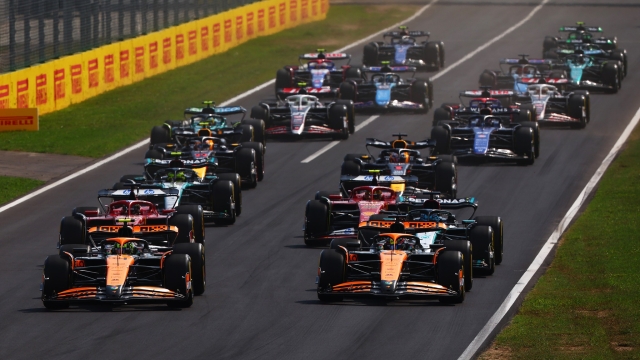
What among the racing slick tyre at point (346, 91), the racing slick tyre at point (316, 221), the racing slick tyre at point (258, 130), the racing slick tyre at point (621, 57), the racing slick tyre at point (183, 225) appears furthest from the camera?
the racing slick tyre at point (621, 57)

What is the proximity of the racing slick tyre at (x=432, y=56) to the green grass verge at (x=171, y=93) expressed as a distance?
5871mm

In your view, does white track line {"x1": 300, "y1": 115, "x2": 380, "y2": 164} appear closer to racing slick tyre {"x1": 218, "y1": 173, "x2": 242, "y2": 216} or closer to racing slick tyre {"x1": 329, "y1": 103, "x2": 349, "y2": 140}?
racing slick tyre {"x1": 329, "y1": 103, "x2": 349, "y2": 140}

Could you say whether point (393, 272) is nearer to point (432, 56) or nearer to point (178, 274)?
point (178, 274)

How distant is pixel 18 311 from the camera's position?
23.2 meters

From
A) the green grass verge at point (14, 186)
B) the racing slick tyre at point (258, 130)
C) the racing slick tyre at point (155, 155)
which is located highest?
the racing slick tyre at point (155, 155)

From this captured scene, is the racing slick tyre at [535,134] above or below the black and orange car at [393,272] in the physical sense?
below

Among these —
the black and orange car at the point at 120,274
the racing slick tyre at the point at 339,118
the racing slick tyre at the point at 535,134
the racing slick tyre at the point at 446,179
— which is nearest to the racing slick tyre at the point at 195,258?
the black and orange car at the point at 120,274

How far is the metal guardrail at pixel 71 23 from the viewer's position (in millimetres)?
46750

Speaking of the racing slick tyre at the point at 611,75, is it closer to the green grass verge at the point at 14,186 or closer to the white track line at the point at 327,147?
the white track line at the point at 327,147

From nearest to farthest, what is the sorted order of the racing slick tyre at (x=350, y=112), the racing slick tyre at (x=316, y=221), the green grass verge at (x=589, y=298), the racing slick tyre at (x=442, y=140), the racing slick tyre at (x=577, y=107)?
the green grass verge at (x=589, y=298) → the racing slick tyre at (x=316, y=221) → the racing slick tyre at (x=442, y=140) → the racing slick tyre at (x=350, y=112) → the racing slick tyre at (x=577, y=107)

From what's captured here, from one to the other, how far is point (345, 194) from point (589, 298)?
26.9 ft

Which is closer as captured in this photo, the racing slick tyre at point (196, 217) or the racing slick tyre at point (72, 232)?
the racing slick tyre at point (72, 232)

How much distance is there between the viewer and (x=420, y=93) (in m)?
48.8

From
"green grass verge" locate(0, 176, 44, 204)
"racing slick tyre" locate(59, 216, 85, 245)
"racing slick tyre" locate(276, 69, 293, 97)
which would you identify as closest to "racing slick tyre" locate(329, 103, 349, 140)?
"racing slick tyre" locate(276, 69, 293, 97)
